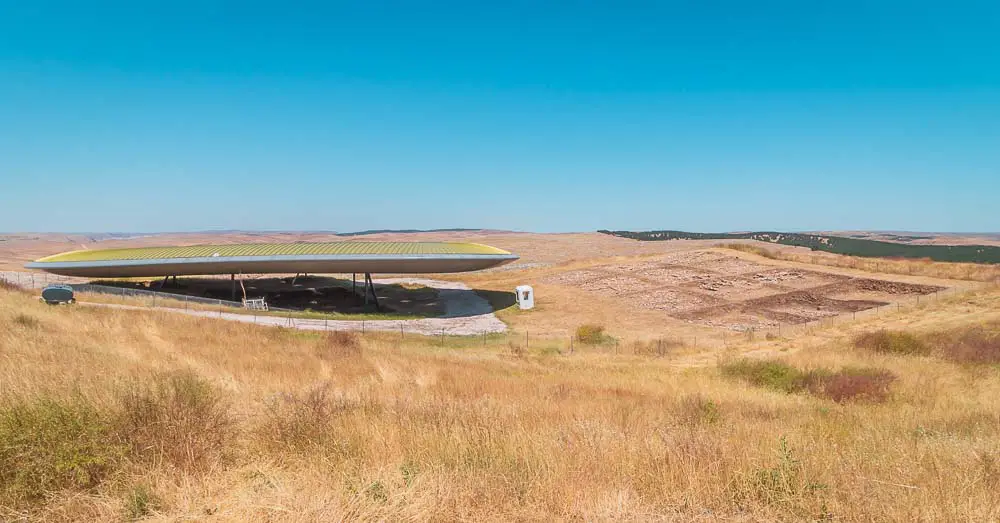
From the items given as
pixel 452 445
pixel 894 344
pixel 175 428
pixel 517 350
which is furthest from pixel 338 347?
pixel 894 344

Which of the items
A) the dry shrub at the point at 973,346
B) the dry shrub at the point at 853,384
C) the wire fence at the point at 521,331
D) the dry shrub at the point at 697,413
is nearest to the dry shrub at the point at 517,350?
the wire fence at the point at 521,331

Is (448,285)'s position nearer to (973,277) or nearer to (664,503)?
(973,277)

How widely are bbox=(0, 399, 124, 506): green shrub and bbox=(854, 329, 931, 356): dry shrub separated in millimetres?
26041

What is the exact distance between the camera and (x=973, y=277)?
1662 inches

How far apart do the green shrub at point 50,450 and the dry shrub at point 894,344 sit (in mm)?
26041

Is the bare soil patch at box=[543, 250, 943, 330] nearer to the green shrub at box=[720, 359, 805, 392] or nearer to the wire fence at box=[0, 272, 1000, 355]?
the wire fence at box=[0, 272, 1000, 355]

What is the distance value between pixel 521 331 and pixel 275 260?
64.7ft

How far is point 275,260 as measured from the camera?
36.9 meters

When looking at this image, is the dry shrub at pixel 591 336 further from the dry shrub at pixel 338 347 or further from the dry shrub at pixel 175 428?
the dry shrub at pixel 175 428

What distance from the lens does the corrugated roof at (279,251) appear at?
124 ft

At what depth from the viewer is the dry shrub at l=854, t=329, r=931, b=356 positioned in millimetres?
20564

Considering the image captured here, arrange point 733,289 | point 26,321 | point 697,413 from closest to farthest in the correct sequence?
point 697,413 < point 26,321 < point 733,289

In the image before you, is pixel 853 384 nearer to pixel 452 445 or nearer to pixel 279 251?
pixel 452 445

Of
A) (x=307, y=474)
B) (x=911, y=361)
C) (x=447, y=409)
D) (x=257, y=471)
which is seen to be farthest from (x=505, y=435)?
(x=911, y=361)
